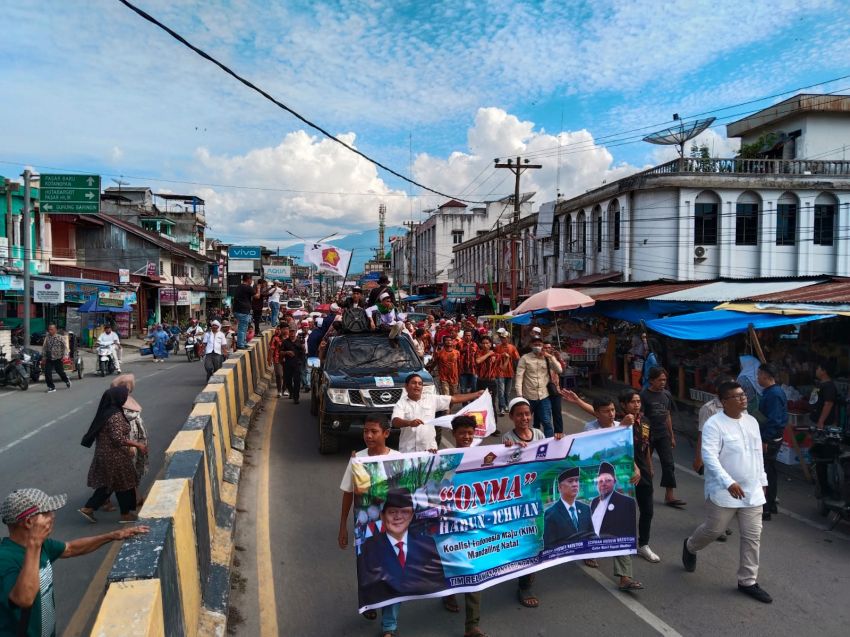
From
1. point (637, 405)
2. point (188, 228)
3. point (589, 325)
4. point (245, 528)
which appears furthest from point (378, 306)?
point (188, 228)

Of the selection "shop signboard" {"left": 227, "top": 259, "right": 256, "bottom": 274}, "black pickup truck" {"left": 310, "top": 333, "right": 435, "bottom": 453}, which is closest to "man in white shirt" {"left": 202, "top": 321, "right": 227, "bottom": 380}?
"black pickup truck" {"left": 310, "top": 333, "right": 435, "bottom": 453}

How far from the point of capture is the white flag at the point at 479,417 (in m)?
6.00

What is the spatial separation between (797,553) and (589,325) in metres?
13.5

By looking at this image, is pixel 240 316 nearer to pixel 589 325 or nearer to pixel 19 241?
pixel 589 325

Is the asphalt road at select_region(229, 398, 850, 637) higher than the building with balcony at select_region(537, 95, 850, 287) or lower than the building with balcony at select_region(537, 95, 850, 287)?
lower

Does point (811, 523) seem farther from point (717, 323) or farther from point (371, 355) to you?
point (371, 355)

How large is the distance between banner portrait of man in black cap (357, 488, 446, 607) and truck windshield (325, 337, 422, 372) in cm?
545

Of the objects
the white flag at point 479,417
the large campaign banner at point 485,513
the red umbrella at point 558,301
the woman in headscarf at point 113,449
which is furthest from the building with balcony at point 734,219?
the woman in headscarf at point 113,449

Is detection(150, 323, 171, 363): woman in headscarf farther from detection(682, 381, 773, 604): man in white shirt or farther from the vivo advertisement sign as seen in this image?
the vivo advertisement sign

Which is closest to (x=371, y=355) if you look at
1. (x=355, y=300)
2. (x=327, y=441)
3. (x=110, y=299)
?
(x=327, y=441)

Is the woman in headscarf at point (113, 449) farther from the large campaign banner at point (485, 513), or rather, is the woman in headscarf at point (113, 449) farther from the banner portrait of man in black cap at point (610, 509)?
the banner portrait of man in black cap at point (610, 509)

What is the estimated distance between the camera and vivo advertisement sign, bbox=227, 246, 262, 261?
3004 inches

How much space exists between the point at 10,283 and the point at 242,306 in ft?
50.1

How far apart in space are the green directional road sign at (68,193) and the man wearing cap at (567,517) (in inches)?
837
